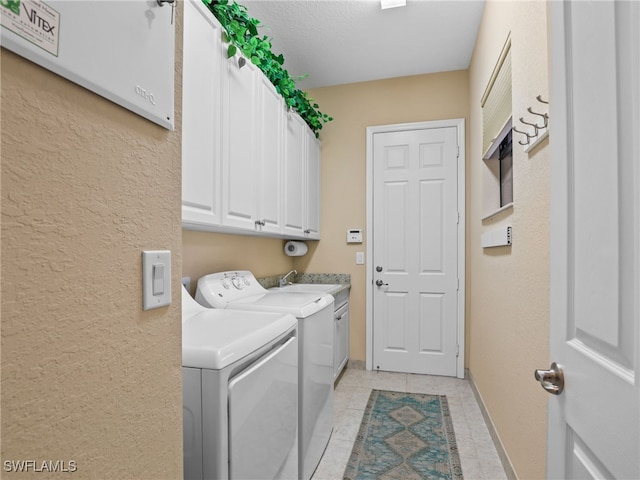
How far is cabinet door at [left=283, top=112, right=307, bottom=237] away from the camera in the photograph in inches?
98.7

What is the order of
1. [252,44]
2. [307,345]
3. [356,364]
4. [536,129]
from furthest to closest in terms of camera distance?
[356,364]
[252,44]
[307,345]
[536,129]

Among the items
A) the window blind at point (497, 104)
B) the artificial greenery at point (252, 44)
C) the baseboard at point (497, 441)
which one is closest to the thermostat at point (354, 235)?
the artificial greenery at point (252, 44)

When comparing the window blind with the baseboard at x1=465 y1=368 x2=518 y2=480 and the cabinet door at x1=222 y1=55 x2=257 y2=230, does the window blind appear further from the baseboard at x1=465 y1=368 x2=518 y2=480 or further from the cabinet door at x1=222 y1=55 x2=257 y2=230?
the baseboard at x1=465 y1=368 x2=518 y2=480

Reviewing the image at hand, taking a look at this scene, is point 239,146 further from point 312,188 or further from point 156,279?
point 312,188

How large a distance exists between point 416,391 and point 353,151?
2304mm

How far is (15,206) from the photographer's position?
17.1 inches

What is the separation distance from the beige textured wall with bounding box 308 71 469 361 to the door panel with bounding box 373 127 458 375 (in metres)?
0.16

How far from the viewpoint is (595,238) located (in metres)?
0.57

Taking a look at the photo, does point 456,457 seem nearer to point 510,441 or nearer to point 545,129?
point 510,441

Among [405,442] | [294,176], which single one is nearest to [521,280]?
[405,442]

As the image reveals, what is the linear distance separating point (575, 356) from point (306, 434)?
4.39 feet

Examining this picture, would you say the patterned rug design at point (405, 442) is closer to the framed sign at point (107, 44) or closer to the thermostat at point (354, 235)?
the thermostat at point (354, 235)

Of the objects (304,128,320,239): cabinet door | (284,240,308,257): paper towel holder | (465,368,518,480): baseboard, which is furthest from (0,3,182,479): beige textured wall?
(284,240,308,257): paper towel holder

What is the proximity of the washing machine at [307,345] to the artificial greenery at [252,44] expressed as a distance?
127 centimetres
